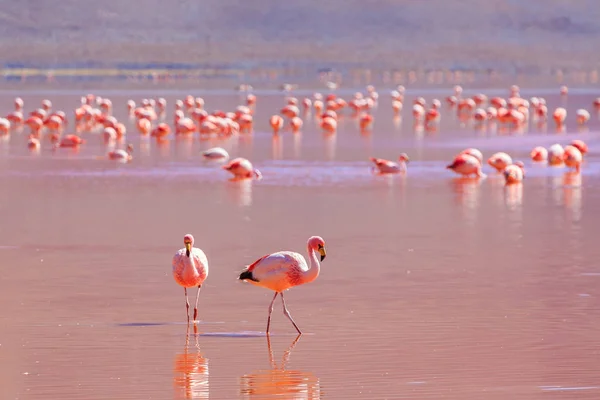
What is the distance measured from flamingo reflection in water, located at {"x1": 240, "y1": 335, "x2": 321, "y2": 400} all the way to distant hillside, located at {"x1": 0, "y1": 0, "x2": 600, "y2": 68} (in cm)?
7999

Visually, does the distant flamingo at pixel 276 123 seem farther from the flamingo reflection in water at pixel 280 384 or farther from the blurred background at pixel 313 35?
the blurred background at pixel 313 35

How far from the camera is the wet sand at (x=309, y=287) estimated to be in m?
9.26

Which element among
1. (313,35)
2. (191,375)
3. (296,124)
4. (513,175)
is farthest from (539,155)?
(313,35)

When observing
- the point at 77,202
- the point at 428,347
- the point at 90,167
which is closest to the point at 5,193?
the point at 77,202

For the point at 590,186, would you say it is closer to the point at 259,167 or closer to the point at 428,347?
the point at 259,167

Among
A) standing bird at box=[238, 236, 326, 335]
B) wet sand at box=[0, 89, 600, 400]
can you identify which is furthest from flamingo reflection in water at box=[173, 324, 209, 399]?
standing bird at box=[238, 236, 326, 335]

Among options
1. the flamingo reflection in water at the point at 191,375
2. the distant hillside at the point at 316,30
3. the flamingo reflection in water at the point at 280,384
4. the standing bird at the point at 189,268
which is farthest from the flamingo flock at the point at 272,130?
the distant hillside at the point at 316,30

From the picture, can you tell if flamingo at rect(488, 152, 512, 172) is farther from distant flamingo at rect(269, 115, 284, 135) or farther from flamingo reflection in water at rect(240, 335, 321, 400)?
flamingo reflection in water at rect(240, 335, 321, 400)

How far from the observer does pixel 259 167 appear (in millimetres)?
24125

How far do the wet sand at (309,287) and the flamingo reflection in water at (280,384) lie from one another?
2 cm

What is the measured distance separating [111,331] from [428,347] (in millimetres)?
2159

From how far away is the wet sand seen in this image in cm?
926

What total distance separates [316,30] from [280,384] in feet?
303

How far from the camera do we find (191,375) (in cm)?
934
